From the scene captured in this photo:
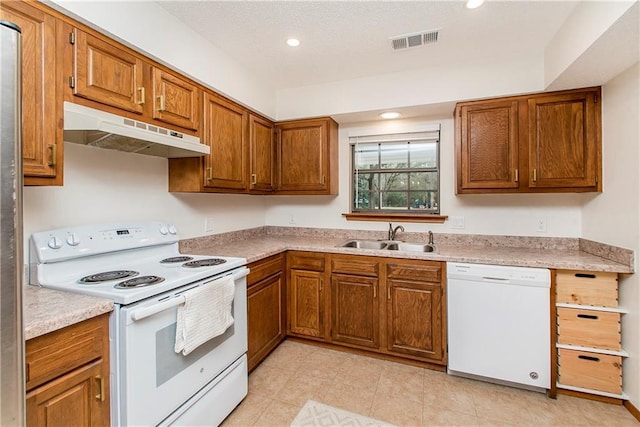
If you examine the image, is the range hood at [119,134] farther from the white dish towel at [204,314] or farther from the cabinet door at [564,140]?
the cabinet door at [564,140]

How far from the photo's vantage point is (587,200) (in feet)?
7.70

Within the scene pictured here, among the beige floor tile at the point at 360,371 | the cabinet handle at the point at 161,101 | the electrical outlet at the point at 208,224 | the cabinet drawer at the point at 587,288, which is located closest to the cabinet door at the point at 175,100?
the cabinet handle at the point at 161,101

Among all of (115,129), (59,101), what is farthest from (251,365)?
(59,101)

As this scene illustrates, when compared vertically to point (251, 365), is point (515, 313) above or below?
above

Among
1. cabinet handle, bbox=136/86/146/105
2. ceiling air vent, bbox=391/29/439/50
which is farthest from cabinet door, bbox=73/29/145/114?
ceiling air vent, bbox=391/29/439/50

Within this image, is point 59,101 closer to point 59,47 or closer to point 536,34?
point 59,47

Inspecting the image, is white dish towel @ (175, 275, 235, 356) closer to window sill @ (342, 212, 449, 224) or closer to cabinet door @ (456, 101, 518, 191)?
window sill @ (342, 212, 449, 224)

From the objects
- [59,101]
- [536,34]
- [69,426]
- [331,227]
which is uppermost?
[536,34]

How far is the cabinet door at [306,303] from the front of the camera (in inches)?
104

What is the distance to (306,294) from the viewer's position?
2697 millimetres

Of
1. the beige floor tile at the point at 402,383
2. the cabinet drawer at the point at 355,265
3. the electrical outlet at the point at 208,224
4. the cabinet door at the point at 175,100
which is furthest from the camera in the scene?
the electrical outlet at the point at 208,224

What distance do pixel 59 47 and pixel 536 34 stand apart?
9.12ft

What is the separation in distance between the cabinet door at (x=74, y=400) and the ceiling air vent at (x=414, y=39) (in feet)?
8.32

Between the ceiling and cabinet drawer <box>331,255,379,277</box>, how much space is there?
1.65 meters
